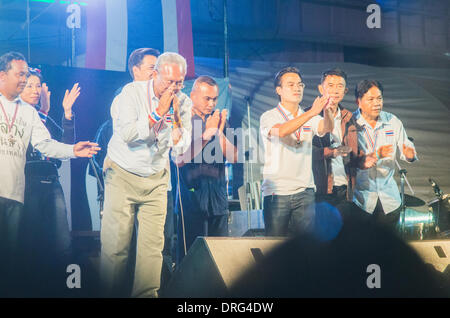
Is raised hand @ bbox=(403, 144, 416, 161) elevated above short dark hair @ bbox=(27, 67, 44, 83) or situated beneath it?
situated beneath

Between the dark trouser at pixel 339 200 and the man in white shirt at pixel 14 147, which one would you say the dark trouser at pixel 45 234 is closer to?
the man in white shirt at pixel 14 147

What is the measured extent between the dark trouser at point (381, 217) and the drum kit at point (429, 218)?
0.54m

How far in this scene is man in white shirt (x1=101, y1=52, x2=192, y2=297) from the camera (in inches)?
145

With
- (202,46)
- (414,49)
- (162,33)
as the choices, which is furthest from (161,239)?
(414,49)

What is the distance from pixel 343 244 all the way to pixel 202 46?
5.92m

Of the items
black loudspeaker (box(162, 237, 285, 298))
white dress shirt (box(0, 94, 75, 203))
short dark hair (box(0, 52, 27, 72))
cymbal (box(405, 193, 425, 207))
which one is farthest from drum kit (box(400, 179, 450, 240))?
short dark hair (box(0, 52, 27, 72))

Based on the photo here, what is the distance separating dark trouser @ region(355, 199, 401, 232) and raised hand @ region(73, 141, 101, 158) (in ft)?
7.49

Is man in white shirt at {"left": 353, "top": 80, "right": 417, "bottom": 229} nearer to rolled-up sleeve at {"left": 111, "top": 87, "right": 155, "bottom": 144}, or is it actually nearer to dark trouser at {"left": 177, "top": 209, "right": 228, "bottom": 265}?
dark trouser at {"left": 177, "top": 209, "right": 228, "bottom": 265}

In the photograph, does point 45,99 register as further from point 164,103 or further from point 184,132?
point 184,132

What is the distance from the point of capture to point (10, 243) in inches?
148

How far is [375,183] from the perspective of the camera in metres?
4.54

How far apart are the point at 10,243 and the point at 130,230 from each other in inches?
35.5

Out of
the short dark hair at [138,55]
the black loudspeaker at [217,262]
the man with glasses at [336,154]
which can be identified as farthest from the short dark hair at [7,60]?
the man with glasses at [336,154]
